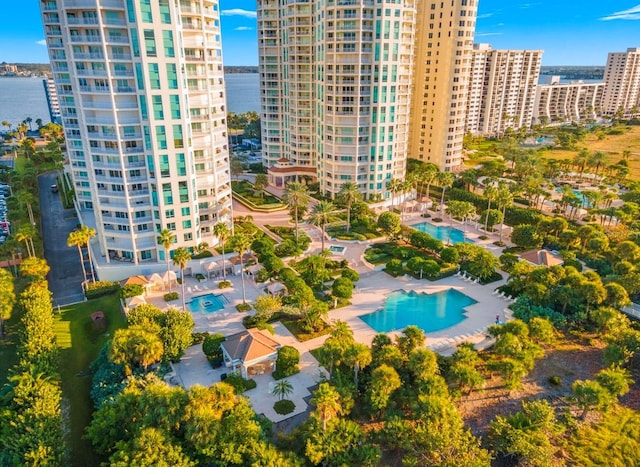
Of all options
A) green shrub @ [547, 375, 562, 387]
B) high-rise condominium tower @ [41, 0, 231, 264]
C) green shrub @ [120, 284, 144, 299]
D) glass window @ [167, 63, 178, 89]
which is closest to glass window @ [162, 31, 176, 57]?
high-rise condominium tower @ [41, 0, 231, 264]

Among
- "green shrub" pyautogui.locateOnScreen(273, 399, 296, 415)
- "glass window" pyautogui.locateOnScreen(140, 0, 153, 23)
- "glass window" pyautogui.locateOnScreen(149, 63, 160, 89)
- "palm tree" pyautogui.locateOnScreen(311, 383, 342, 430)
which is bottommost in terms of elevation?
"green shrub" pyautogui.locateOnScreen(273, 399, 296, 415)

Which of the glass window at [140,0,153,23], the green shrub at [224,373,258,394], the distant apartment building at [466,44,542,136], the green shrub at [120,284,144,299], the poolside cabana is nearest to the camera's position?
the green shrub at [224,373,258,394]

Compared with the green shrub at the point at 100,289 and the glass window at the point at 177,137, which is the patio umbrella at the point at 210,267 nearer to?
the green shrub at the point at 100,289

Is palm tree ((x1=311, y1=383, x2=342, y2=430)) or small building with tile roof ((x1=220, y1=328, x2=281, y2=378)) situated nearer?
palm tree ((x1=311, y1=383, x2=342, y2=430))

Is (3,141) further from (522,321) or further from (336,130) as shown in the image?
(522,321)

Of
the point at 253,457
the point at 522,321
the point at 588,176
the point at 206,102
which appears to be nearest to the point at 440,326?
the point at 522,321

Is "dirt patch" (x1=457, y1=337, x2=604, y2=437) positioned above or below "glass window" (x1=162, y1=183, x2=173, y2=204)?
below

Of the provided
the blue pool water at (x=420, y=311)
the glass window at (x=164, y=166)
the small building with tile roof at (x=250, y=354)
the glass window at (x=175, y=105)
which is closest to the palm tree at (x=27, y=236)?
the glass window at (x=164, y=166)

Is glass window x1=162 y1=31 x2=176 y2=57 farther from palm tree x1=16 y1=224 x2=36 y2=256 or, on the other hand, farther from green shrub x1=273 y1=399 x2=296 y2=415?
green shrub x1=273 y1=399 x2=296 y2=415
